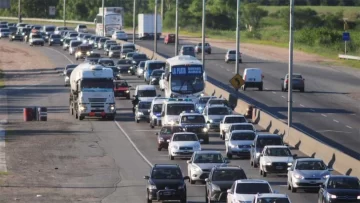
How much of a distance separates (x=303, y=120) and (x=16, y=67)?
185 feet

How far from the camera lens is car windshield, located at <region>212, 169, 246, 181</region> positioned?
1407 inches

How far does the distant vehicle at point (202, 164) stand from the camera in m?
40.3

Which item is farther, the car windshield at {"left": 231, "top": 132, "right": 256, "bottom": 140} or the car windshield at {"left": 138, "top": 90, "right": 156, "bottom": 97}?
the car windshield at {"left": 138, "top": 90, "right": 156, "bottom": 97}

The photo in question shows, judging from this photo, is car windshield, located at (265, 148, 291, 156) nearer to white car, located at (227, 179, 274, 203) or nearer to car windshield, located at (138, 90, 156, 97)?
white car, located at (227, 179, 274, 203)

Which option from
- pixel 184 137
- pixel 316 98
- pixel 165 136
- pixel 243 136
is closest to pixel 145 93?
pixel 316 98

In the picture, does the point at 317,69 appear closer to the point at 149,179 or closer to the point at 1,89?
the point at 1,89

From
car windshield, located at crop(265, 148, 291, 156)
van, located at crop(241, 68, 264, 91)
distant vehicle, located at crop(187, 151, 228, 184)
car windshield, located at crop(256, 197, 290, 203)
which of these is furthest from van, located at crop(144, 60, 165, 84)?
car windshield, located at crop(256, 197, 290, 203)

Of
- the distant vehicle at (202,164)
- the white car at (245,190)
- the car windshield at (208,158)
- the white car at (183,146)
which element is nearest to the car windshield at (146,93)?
the white car at (183,146)

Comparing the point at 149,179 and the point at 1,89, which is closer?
the point at 149,179

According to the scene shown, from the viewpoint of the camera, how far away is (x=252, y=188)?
32.8 meters

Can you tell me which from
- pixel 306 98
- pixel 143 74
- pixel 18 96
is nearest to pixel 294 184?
pixel 306 98

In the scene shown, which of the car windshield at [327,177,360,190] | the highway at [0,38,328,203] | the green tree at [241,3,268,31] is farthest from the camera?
the green tree at [241,3,268,31]

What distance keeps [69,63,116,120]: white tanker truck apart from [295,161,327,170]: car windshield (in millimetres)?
26456

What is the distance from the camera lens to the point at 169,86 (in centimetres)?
6744
